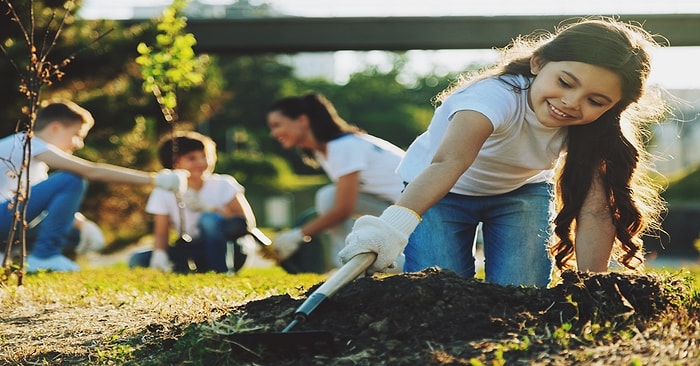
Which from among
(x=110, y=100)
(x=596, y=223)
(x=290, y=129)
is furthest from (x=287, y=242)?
(x=110, y=100)

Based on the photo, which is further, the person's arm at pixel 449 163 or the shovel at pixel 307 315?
the person's arm at pixel 449 163

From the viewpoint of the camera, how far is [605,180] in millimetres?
4020

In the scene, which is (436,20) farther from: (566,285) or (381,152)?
(566,285)

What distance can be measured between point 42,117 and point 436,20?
17205 millimetres

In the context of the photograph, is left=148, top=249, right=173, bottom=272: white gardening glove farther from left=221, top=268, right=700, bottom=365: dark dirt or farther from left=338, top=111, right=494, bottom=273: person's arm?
left=338, top=111, right=494, bottom=273: person's arm

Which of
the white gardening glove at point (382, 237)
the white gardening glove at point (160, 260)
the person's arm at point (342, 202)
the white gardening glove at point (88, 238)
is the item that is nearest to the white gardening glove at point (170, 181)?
the white gardening glove at point (160, 260)

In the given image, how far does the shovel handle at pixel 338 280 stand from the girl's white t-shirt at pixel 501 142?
0.74 m

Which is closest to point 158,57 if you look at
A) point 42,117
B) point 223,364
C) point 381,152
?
point 42,117

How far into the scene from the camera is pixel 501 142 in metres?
4.11

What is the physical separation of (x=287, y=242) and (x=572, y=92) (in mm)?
4420

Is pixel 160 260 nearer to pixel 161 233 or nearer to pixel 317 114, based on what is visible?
pixel 161 233

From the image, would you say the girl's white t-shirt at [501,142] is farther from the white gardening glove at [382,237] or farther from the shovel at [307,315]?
the shovel at [307,315]

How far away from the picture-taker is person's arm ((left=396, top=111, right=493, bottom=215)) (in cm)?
338

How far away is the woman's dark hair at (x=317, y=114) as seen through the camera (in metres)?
7.44
